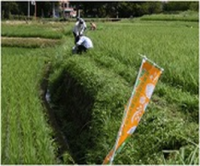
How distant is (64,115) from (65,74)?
5.48 ft

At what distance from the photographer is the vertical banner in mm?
2477

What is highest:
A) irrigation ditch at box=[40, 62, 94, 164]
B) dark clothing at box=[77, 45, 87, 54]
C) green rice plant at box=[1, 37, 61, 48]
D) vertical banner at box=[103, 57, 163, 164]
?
vertical banner at box=[103, 57, 163, 164]

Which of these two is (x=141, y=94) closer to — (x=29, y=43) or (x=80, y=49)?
(x=80, y=49)

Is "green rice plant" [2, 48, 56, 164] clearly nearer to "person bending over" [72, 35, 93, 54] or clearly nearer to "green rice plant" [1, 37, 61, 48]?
"person bending over" [72, 35, 93, 54]

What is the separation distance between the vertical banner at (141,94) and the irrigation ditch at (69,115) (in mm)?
1142

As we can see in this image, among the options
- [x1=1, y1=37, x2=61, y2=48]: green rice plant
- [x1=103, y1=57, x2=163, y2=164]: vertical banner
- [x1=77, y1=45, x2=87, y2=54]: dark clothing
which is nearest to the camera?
[x1=103, y1=57, x2=163, y2=164]: vertical banner

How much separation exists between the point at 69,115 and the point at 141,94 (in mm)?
3423

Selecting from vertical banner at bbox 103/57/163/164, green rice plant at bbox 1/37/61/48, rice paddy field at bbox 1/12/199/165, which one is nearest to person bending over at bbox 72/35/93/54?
rice paddy field at bbox 1/12/199/165

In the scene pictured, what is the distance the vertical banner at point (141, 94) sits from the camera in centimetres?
248

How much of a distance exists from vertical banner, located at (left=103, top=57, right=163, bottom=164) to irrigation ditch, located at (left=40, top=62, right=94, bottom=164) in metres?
1.14

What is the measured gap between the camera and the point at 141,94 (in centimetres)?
254

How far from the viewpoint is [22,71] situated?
28.6 feet

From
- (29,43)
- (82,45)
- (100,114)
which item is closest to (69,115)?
(100,114)

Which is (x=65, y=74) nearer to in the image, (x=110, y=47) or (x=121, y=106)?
(x=110, y=47)
